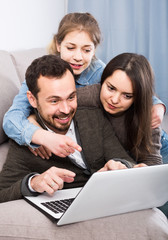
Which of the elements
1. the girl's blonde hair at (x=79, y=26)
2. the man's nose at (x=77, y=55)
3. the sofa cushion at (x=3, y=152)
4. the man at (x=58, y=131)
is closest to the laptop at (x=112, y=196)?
the man at (x=58, y=131)

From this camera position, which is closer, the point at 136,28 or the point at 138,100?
the point at 138,100

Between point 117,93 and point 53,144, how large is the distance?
0.42 metres

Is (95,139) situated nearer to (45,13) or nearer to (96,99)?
(96,99)

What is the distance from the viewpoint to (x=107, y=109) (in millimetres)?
1517

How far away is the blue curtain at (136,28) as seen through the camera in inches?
116

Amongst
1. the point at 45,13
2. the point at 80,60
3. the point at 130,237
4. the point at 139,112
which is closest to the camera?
the point at 130,237

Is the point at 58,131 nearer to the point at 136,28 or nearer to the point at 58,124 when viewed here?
the point at 58,124

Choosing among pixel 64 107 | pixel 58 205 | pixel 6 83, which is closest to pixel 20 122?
pixel 64 107

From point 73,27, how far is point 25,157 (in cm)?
71

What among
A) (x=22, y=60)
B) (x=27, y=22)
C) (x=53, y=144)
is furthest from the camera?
(x=27, y=22)

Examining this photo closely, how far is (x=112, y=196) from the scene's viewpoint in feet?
3.16

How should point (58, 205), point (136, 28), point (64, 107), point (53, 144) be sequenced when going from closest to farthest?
1. point (58, 205)
2. point (53, 144)
3. point (64, 107)
4. point (136, 28)

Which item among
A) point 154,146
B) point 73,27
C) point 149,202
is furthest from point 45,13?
point 149,202

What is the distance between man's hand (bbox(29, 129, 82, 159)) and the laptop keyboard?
156 mm
